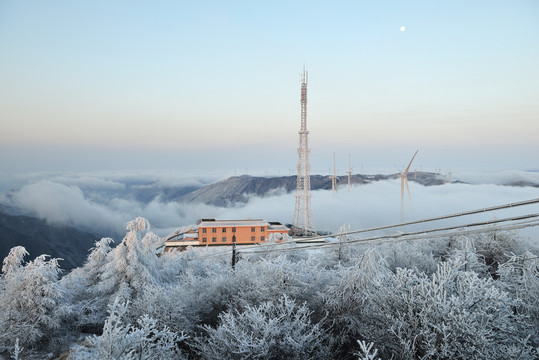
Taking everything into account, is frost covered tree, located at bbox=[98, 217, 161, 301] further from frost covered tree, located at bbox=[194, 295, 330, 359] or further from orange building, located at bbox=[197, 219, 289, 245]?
orange building, located at bbox=[197, 219, 289, 245]

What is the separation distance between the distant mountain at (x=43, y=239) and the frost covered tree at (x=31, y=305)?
94.3 metres

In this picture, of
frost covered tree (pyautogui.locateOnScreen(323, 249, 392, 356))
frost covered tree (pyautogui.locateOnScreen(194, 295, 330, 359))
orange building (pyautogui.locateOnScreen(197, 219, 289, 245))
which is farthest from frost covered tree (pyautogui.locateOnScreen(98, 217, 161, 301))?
orange building (pyautogui.locateOnScreen(197, 219, 289, 245))

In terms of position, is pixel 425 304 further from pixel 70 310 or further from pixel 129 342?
pixel 70 310

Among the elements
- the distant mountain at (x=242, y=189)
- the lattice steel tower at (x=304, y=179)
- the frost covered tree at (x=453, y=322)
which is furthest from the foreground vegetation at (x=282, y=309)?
the distant mountain at (x=242, y=189)

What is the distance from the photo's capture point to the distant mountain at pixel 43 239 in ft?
325

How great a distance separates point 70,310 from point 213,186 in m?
187

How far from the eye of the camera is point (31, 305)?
39.7 feet

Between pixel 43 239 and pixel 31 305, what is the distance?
5066 inches

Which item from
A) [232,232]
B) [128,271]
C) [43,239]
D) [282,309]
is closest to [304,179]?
[232,232]

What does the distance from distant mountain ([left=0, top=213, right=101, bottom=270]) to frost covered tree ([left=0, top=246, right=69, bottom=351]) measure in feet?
309

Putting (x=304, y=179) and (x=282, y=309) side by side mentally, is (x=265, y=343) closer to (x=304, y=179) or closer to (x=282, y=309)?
(x=282, y=309)

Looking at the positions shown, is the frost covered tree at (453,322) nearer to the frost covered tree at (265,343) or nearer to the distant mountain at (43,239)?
the frost covered tree at (265,343)

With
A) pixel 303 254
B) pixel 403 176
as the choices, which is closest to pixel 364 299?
pixel 303 254

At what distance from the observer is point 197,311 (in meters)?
10.8
